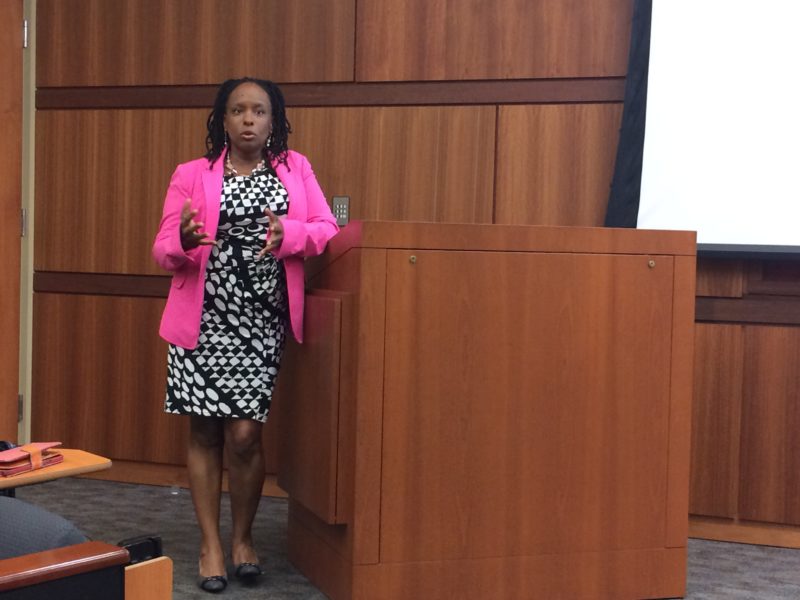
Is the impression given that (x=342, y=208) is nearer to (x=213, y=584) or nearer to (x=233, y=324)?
(x=233, y=324)

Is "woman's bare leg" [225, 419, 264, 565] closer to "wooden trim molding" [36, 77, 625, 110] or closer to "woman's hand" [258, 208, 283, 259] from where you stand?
"woman's hand" [258, 208, 283, 259]

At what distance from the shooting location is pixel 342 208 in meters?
4.12

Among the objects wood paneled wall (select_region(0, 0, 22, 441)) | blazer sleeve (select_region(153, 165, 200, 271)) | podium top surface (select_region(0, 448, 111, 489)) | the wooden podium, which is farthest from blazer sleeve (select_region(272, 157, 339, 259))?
wood paneled wall (select_region(0, 0, 22, 441))

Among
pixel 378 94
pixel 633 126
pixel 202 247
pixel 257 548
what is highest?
pixel 378 94

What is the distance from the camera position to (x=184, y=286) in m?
2.86

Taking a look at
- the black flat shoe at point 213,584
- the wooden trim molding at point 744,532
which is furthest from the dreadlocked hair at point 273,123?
the wooden trim molding at point 744,532

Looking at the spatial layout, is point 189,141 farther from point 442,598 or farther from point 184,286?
point 442,598

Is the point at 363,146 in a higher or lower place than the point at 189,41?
lower

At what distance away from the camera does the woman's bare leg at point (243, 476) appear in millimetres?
2912

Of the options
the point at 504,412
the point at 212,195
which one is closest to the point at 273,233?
the point at 212,195

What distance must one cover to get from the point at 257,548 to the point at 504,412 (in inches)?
46.6

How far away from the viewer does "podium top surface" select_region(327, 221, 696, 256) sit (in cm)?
254

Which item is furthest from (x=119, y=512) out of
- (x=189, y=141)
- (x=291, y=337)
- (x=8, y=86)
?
(x=8, y=86)

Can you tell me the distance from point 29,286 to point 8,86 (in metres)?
0.88
